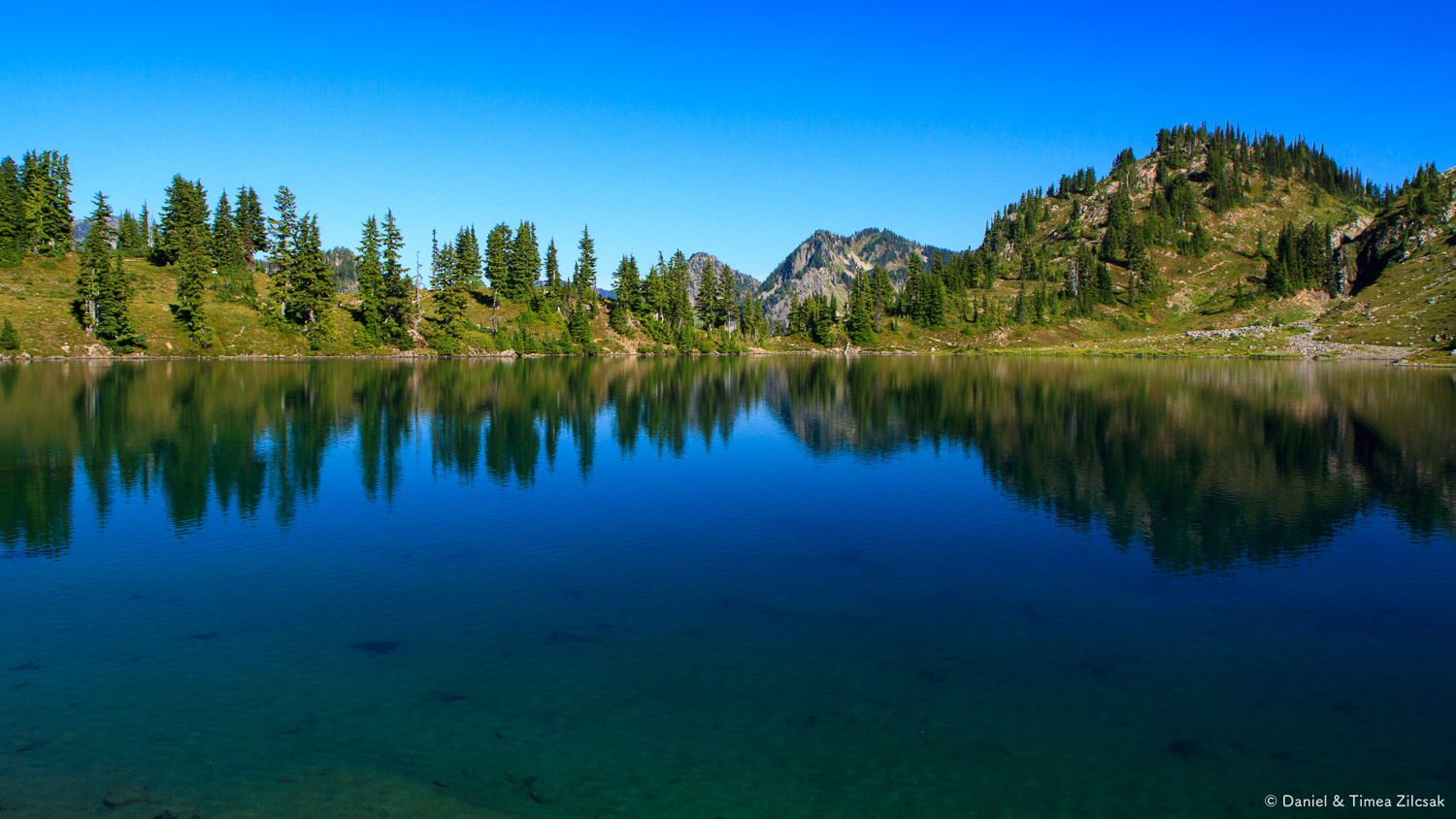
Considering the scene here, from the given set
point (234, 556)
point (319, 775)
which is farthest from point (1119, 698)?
point (234, 556)

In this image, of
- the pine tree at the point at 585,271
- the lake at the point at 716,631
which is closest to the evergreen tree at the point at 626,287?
the pine tree at the point at 585,271

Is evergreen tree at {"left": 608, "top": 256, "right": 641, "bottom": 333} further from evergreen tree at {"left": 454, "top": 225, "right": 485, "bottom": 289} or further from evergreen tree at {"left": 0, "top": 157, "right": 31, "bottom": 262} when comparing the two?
evergreen tree at {"left": 0, "top": 157, "right": 31, "bottom": 262}

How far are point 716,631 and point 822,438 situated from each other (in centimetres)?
3502

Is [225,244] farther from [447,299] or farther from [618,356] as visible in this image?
[618,356]

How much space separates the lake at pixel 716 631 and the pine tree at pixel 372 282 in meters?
111

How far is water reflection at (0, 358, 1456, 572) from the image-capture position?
2962cm

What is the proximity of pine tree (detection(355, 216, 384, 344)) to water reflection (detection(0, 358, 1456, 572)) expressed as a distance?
54.3 metres

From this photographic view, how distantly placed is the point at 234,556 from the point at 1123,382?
92013 mm

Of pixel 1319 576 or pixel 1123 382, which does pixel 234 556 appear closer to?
pixel 1319 576

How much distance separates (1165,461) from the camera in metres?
40.1

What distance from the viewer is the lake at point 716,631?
1177 centimetres

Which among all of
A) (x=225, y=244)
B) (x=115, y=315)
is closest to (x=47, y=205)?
(x=225, y=244)

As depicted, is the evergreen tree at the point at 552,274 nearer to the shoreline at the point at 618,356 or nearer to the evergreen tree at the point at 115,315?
the shoreline at the point at 618,356

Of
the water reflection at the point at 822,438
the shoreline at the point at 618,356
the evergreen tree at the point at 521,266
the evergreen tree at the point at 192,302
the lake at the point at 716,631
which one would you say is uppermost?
the evergreen tree at the point at 521,266
